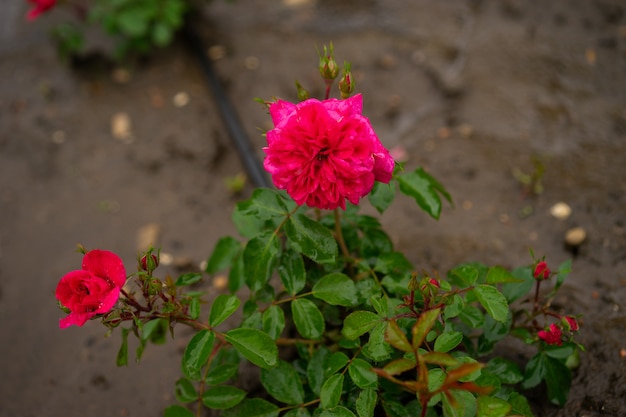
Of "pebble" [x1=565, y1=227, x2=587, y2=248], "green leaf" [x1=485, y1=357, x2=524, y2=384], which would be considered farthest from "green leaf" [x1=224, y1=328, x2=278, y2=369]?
"pebble" [x1=565, y1=227, x2=587, y2=248]

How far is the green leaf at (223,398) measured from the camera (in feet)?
4.38

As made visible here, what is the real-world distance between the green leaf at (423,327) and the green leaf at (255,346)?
325 millimetres

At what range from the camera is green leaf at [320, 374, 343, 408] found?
117 cm

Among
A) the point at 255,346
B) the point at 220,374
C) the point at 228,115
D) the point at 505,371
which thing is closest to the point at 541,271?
the point at 505,371

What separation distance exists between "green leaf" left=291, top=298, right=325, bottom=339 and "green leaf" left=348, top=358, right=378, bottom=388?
128 millimetres

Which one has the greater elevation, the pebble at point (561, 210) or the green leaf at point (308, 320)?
the green leaf at point (308, 320)

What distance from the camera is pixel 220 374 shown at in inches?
53.6

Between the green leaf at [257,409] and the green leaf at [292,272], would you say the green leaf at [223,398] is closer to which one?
the green leaf at [257,409]

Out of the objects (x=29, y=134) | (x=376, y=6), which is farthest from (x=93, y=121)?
(x=376, y=6)

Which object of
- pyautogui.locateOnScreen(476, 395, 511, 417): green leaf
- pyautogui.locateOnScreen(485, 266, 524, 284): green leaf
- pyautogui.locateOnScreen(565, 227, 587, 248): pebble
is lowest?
pyautogui.locateOnScreen(565, 227, 587, 248): pebble

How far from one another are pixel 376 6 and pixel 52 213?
1901 mm

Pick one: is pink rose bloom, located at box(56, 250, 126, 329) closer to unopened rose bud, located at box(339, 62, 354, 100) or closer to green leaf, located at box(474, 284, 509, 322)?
unopened rose bud, located at box(339, 62, 354, 100)

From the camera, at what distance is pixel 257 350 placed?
120 cm

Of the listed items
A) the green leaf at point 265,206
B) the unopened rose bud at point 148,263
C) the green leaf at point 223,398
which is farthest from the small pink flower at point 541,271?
the unopened rose bud at point 148,263
